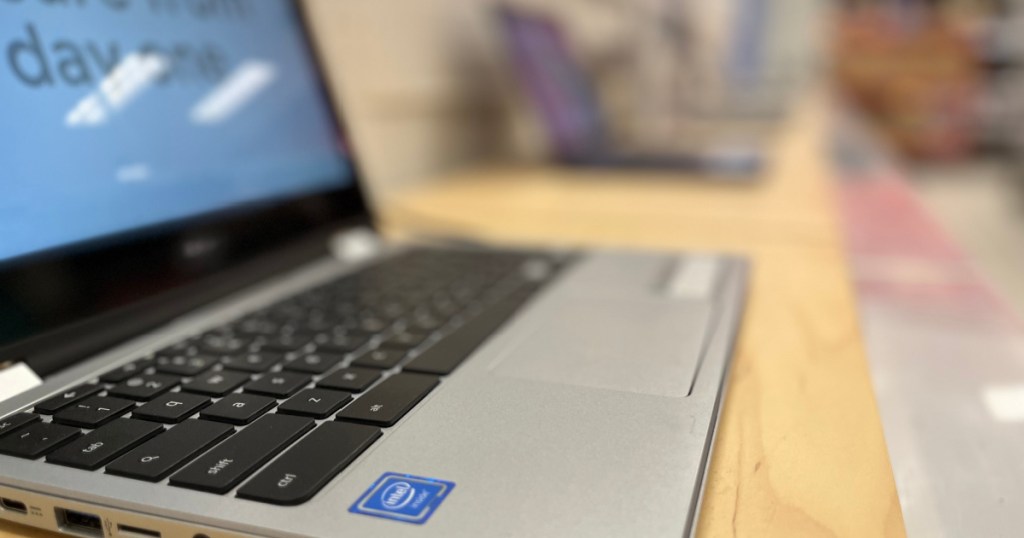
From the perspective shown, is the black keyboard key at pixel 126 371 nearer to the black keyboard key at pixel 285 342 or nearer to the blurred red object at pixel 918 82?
the black keyboard key at pixel 285 342

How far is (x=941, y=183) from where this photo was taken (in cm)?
365

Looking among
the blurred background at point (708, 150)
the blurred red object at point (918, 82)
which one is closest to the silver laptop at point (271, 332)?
the blurred background at point (708, 150)

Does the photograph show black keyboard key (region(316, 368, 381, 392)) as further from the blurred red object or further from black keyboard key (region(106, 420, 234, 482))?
the blurred red object

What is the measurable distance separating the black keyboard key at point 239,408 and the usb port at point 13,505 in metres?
0.06

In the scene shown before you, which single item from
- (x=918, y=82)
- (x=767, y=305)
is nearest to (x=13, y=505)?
(x=767, y=305)

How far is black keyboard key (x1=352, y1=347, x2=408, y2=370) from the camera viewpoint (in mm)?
317

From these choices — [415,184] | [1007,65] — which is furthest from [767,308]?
[1007,65]

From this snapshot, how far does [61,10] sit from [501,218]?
483mm

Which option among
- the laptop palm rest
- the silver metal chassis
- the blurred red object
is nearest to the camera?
the silver metal chassis

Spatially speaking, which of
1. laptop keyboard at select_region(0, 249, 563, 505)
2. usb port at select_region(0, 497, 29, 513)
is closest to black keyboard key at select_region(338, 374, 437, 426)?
laptop keyboard at select_region(0, 249, 563, 505)

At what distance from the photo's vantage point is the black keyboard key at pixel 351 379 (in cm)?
29

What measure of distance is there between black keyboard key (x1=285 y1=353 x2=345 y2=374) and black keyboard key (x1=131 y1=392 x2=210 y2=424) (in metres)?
0.04

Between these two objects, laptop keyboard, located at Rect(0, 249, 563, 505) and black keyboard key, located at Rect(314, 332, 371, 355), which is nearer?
laptop keyboard, located at Rect(0, 249, 563, 505)

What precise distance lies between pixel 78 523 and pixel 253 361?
103 mm
